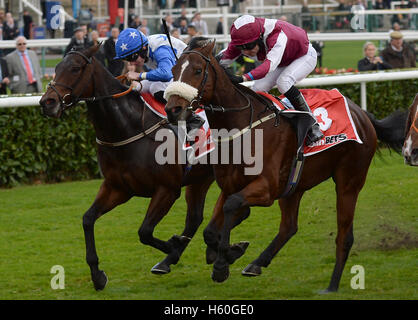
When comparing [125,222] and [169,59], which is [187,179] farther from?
[125,222]

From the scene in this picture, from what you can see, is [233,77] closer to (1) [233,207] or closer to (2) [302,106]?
(2) [302,106]

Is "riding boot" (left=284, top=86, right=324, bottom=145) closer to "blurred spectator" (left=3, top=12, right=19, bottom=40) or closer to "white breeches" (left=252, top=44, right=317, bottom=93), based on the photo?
"white breeches" (left=252, top=44, right=317, bottom=93)

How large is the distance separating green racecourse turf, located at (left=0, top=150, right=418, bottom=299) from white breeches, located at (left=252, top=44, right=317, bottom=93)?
50.8 inches

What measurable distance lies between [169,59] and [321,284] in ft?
6.00

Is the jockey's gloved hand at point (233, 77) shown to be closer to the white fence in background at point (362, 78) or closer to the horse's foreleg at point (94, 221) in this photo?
the horse's foreleg at point (94, 221)

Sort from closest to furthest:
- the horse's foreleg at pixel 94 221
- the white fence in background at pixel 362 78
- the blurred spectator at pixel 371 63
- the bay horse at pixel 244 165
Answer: the bay horse at pixel 244 165
the horse's foreleg at pixel 94 221
the white fence in background at pixel 362 78
the blurred spectator at pixel 371 63

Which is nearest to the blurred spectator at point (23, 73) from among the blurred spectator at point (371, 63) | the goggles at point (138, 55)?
the blurred spectator at point (371, 63)

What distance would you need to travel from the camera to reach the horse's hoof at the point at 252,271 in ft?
19.0

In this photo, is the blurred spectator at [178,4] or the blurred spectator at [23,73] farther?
the blurred spectator at [178,4]

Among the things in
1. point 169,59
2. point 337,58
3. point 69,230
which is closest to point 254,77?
point 169,59

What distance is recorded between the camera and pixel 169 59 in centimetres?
602

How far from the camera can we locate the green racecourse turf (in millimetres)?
5625

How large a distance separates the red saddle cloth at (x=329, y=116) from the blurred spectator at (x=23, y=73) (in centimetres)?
677

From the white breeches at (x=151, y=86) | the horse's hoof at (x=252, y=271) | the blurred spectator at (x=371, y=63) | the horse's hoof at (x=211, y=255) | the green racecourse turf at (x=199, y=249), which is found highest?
the white breeches at (x=151, y=86)
